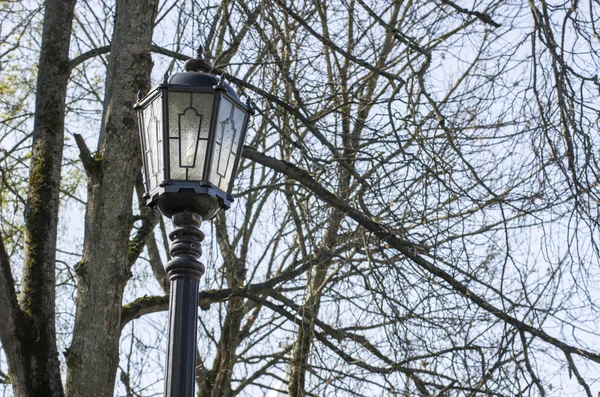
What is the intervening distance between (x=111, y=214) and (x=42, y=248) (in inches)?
23.0

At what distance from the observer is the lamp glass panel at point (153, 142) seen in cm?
373

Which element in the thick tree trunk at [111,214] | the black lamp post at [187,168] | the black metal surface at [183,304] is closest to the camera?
the black metal surface at [183,304]

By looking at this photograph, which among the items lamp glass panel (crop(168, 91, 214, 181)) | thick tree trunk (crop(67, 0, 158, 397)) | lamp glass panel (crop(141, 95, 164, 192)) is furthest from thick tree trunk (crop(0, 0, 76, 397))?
lamp glass panel (crop(168, 91, 214, 181))

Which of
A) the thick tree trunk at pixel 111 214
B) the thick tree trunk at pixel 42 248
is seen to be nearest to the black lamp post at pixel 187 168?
the thick tree trunk at pixel 111 214

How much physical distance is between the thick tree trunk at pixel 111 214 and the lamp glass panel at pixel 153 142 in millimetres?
2456

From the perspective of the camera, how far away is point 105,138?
655 cm

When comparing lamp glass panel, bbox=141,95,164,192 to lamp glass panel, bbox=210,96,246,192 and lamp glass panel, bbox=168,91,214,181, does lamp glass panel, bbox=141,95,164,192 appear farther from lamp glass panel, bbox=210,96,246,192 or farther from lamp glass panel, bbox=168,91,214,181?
lamp glass panel, bbox=210,96,246,192

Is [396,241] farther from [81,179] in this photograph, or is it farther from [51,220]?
[81,179]

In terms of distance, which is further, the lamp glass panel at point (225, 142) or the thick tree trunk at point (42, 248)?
the thick tree trunk at point (42, 248)

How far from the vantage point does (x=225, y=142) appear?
379 cm

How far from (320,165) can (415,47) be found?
111cm

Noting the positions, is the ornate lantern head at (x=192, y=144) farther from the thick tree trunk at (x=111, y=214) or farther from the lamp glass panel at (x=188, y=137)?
the thick tree trunk at (x=111, y=214)

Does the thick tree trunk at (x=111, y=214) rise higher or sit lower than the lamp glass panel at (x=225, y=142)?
higher

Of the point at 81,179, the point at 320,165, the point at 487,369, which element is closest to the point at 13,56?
the point at 81,179
